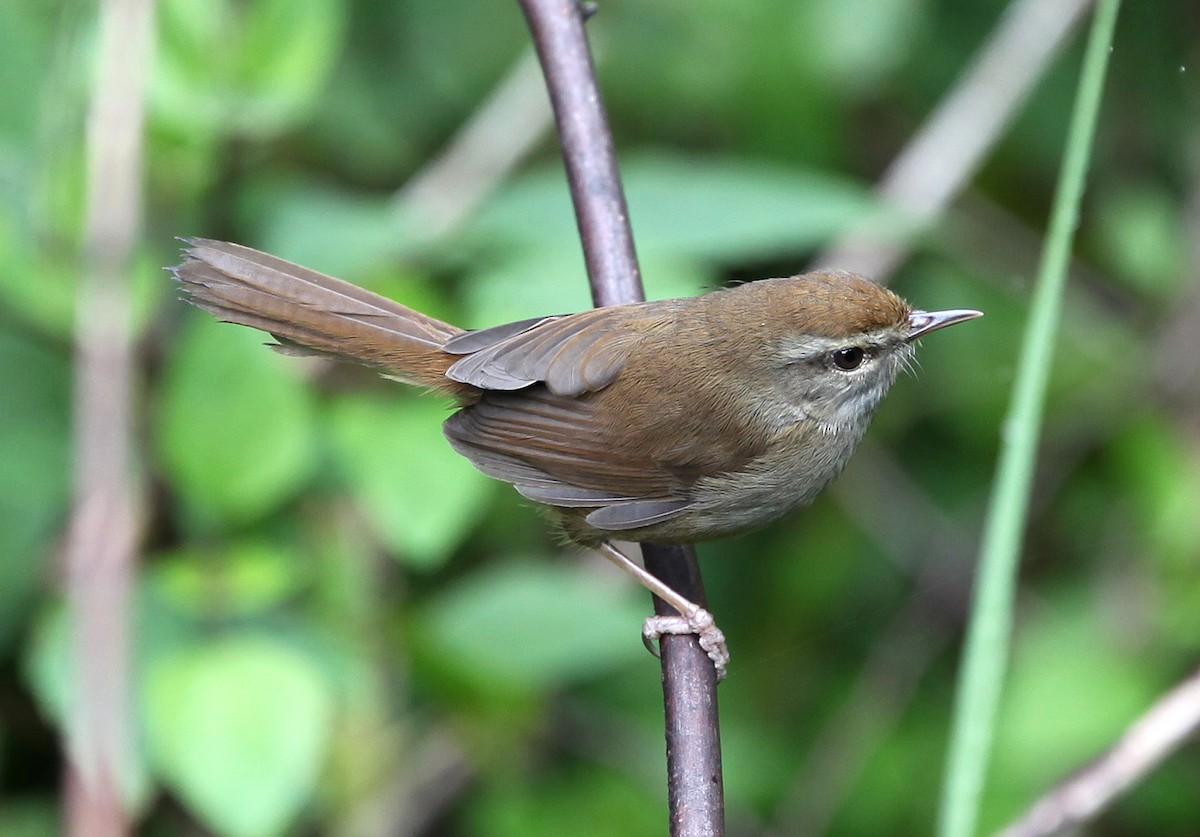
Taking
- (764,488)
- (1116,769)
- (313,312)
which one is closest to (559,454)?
(764,488)

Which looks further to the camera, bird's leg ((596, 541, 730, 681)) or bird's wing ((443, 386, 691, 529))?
bird's wing ((443, 386, 691, 529))

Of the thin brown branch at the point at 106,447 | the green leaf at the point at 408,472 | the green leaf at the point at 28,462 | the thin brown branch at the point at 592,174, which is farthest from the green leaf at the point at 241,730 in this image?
the thin brown branch at the point at 592,174

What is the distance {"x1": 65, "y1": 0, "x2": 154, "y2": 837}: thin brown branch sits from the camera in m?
2.38

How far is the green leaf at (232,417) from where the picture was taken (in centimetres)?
341

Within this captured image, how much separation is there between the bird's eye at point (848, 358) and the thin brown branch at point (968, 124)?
1.32 meters

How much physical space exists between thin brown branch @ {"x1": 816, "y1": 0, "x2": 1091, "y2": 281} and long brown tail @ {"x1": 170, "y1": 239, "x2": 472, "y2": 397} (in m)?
1.73

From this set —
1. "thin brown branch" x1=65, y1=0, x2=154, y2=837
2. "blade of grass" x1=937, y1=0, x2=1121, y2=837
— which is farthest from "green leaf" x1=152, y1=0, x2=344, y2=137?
"blade of grass" x1=937, y1=0, x2=1121, y2=837

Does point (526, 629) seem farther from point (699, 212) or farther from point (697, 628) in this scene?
point (699, 212)

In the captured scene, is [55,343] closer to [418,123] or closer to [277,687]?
[277,687]

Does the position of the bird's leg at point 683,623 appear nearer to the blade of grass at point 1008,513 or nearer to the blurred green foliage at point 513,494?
the blade of grass at point 1008,513

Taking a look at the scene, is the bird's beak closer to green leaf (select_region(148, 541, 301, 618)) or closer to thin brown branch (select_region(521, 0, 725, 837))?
thin brown branch (select_region(521, 0, 725, 837))

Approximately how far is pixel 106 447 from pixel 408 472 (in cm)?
95

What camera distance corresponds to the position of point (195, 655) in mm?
3236

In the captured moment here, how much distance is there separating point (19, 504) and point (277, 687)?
981mm
